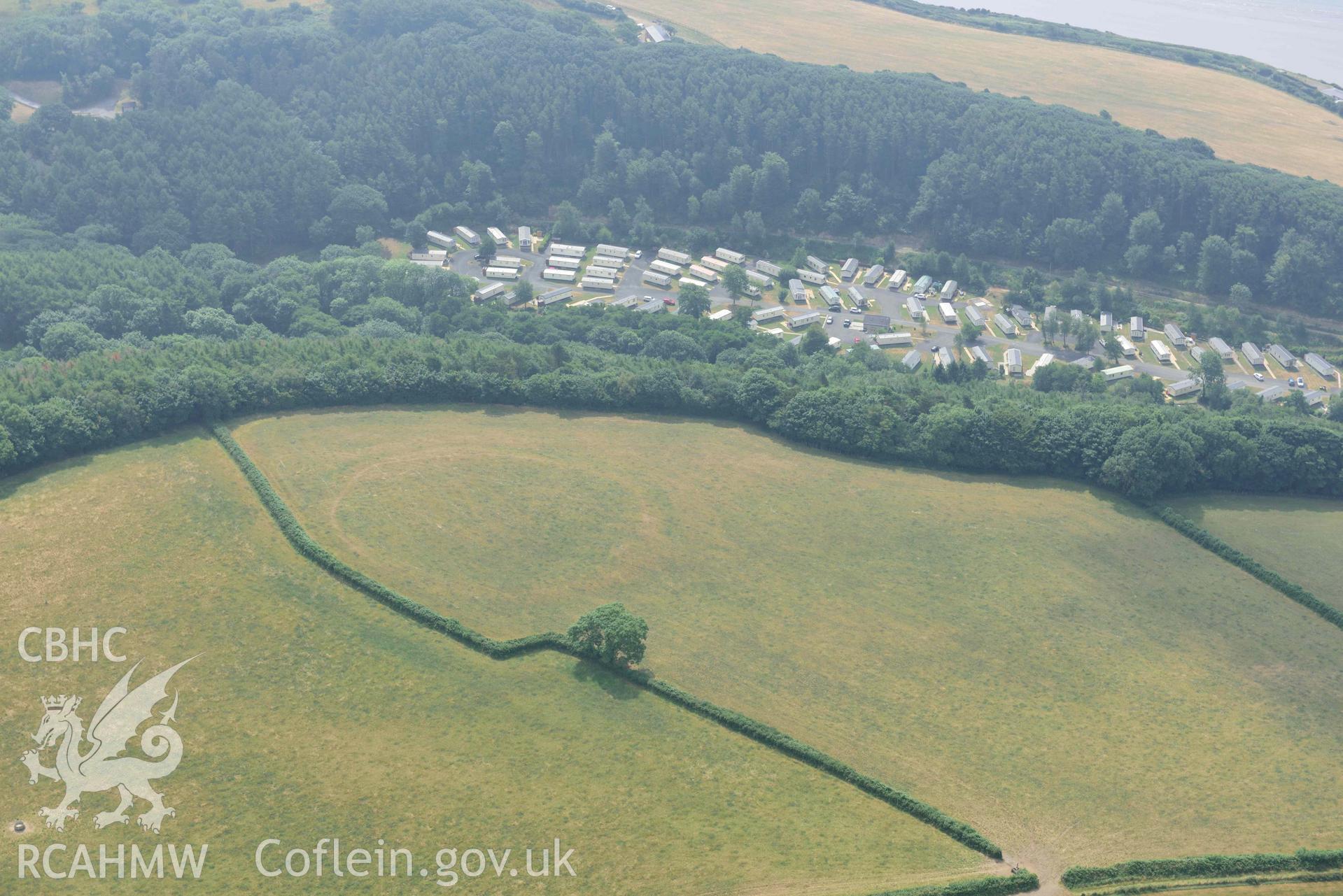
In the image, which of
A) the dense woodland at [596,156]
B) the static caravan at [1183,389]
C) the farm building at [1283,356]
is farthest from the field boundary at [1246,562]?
the dense woodland at [596,156]

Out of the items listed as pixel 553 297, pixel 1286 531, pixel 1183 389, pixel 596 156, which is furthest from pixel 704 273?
pixel 1286 531

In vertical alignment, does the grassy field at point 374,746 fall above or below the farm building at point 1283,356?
below

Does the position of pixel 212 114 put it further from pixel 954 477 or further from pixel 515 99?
pixel 954 477

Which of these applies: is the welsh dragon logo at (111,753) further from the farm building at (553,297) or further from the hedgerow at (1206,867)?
the farm building at (553,297)

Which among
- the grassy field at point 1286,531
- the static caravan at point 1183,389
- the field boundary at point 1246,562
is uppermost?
the grassy field at point 1286,531

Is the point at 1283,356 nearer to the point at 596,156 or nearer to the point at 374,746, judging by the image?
the point at 596,156

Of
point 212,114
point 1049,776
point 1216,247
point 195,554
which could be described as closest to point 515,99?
point 212,114

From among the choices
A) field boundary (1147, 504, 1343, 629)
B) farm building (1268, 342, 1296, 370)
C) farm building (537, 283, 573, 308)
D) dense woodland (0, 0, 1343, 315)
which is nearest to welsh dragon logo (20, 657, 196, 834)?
field boundary (1147, 504, 1343, 629)
